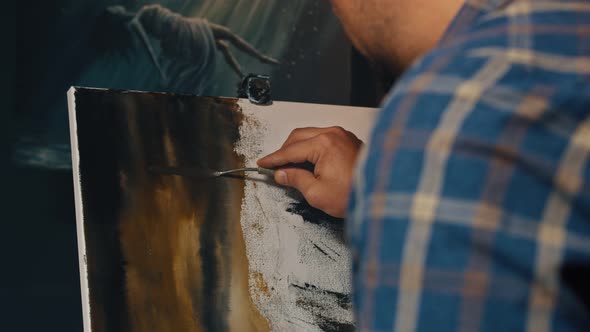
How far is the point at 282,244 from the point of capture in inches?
56.2

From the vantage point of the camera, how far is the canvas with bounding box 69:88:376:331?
1.23m

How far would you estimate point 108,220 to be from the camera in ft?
4.05

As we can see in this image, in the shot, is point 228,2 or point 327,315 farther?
point 228,2

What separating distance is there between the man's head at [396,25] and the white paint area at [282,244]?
28.5 inches

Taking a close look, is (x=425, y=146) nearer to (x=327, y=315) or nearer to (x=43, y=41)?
(x=327, y=315)

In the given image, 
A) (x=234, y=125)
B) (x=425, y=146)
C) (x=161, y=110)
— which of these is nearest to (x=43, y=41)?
(x=161, y=110)

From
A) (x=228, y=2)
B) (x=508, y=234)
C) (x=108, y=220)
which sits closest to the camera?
(x=508, y=234)

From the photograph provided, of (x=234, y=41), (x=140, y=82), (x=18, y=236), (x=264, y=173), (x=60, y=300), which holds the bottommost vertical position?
(x=60, y=300)

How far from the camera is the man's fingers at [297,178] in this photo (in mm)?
1427

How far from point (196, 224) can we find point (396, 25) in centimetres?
82

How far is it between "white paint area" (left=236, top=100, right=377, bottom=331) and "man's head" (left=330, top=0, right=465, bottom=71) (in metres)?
0.73

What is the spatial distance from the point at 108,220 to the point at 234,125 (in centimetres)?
34

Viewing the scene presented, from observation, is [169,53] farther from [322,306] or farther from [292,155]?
[322,306]

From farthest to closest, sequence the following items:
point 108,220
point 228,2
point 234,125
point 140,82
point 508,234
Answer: point 228,2 → point 140,82 → point 234,125 → point 108,220 → point 508,234
